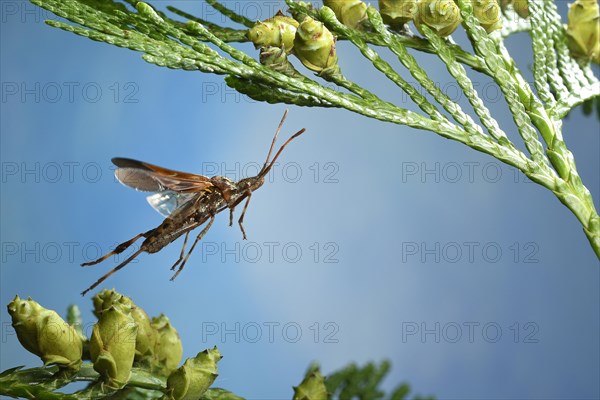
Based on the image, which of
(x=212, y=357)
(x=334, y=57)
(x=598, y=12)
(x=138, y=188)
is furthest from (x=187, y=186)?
(x=598, y=12)

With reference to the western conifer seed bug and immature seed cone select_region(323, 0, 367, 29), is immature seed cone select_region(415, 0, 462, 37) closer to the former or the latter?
immature seed cone select_region(323, 0, 367, 29)

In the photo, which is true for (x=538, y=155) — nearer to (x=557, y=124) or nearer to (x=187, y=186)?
(x=557, y=124)

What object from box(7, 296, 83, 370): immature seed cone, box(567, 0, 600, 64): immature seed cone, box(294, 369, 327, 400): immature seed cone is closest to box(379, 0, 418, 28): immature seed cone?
box(567, 0, 600, 64): immature seed cone

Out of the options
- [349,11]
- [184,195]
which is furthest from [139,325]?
[349,11]

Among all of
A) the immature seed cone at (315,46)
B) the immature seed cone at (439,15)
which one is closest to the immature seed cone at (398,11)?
the immature seed cone at (439,15)

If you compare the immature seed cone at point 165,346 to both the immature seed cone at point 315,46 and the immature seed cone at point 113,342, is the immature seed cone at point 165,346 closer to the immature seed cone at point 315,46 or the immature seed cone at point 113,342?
the immature seed cone at point 113,342

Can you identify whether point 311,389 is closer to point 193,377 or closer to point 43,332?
point 193,377
